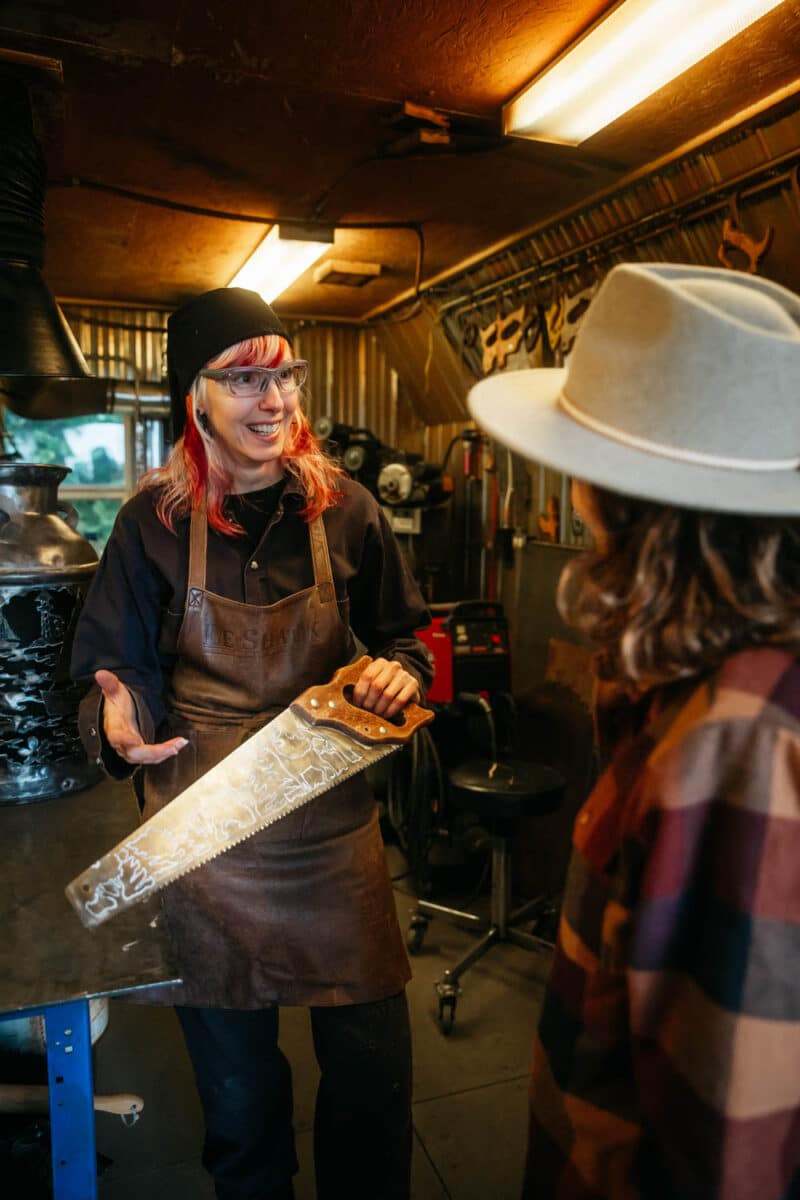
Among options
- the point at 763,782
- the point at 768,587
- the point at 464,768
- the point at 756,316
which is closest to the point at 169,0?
the point at 756,316

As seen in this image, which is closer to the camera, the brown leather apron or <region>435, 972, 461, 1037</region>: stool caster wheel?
the brown leather apron

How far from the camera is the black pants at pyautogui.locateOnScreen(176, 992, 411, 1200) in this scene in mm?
1708

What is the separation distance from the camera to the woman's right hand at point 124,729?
1675mm

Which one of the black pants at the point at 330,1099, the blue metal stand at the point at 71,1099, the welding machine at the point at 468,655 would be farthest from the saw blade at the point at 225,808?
the welding machine at the point at 468,655

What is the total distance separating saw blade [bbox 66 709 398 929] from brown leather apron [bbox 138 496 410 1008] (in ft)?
0.34

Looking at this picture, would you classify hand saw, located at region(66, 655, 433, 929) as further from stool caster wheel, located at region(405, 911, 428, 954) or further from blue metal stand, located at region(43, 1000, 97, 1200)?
stool caster wheel, located at region(405, 911, 428, 954)

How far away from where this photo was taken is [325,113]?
2482mm

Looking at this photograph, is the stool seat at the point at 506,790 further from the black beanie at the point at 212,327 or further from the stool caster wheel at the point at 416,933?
the black beanie at the point at 212,327

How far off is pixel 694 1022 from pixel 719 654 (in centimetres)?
36

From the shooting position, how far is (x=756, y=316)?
0.89 m

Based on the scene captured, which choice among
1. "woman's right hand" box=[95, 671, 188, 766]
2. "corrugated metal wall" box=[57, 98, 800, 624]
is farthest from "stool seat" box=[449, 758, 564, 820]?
"woman's right hand" box=[95, 671, 188, 766]

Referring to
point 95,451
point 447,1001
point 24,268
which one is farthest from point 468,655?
point 95,451

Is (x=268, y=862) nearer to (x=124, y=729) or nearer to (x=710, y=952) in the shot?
(x=124, y=729)

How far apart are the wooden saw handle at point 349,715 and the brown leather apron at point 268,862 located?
173 mm
